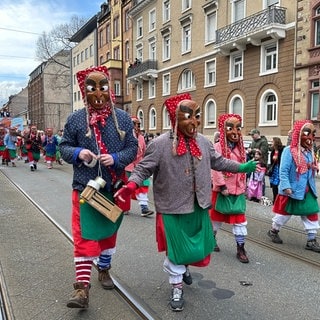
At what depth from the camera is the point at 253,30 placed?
19875 mm

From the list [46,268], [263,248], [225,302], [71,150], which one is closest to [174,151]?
[71,150]

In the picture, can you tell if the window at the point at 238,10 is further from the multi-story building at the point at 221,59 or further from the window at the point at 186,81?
the window at the point at 186,81

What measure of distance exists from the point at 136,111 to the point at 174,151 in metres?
32.7

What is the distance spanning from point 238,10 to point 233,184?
20.0 metres

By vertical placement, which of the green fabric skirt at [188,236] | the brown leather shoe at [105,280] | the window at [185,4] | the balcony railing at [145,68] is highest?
the window at [185,4]

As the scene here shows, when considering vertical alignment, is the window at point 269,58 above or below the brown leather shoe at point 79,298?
above

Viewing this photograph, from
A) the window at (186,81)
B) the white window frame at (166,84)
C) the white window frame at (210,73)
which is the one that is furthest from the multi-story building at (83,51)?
the white window frame at (210,73)

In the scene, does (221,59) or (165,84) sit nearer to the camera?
(221,59)

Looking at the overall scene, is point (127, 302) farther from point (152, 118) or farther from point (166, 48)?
point (152, 118)

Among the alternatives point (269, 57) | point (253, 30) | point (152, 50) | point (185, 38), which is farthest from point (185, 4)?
point (269, 57)

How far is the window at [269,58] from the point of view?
19750 millimetres

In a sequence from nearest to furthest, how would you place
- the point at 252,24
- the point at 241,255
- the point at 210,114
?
the point at 241,255
the point at 252,24
the point at 210,114

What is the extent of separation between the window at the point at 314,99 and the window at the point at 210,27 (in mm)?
8852

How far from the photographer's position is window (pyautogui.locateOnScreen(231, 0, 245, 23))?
21891 millimetres
